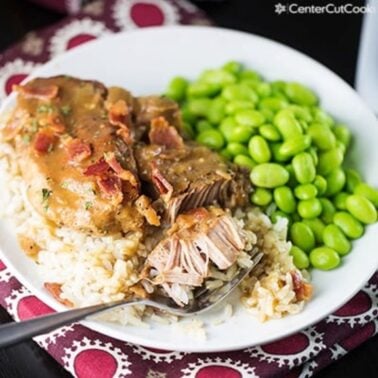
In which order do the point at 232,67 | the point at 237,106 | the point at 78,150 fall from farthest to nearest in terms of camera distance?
the point at 232,67, the point at 237,106, the point at 78,150

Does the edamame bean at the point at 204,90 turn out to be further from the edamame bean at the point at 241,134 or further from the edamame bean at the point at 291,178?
Answer: the edamame bean at the point at 291,178

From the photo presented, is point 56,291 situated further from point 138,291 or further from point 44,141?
point 44,141

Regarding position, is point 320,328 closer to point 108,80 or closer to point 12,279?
point 12,279

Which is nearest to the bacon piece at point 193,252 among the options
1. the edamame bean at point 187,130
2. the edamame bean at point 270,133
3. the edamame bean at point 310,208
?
the edamame bean at point 310,208

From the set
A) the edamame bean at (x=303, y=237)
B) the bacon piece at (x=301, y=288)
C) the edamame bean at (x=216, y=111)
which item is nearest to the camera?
the bacon piece at (x=301, y=288)

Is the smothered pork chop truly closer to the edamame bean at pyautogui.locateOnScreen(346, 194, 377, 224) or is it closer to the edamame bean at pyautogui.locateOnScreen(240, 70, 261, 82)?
the edamame bean at pyautogui.locateOnScreen(346, 194, 377, 224)

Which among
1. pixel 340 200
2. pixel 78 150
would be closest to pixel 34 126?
pixel 78 150

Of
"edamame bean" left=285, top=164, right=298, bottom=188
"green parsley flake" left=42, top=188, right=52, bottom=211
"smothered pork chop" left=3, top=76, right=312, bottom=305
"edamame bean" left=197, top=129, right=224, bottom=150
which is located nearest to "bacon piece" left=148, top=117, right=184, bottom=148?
"smothered pork chop" left=3, top=76, right=312, bottom=305
